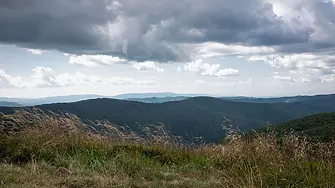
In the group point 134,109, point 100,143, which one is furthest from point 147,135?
point 134,109

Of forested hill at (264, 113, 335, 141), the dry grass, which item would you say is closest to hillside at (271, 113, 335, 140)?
forested hill at (264, 113, 335, 141)

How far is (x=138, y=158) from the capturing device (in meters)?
7.16

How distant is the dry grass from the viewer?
16.9 ft

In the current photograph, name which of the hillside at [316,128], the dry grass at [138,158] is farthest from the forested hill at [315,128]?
the dry grass at [138,158]

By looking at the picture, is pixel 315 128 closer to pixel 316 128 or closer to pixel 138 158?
pixel 316 128

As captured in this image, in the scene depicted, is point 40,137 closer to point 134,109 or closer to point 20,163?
point 20,163

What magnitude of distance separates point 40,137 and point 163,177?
10.8ft

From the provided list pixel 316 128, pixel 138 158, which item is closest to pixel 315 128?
pixel 316 128

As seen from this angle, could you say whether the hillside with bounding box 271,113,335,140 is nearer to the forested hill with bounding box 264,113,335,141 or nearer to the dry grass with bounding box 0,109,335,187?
the forested hill with bounding box 264,113,335,141

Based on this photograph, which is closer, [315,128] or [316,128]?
[316,128]

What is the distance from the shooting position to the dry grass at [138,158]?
203 inches

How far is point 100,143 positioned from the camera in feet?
27.1

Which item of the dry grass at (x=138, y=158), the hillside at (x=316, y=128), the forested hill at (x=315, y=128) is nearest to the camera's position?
the dry grass at (x=138, y=158)

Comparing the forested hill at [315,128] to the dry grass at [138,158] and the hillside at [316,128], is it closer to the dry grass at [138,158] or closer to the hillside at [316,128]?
the hillside at [316,128]
